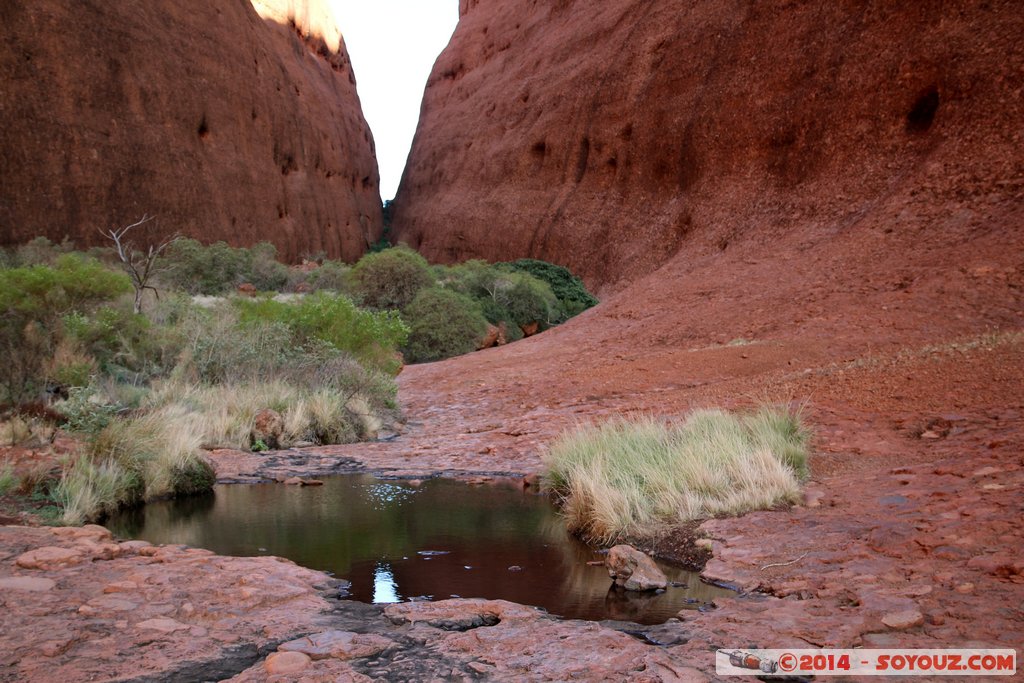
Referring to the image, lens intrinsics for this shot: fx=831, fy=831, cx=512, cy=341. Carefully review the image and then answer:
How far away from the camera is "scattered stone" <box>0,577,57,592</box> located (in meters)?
4.14

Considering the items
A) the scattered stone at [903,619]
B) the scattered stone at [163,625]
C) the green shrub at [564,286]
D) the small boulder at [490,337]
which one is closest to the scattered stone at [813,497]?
the scattered stone at [903,619]

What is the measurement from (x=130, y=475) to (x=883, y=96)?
18.0m

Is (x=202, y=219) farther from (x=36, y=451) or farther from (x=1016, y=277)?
(x=1016, y=277)

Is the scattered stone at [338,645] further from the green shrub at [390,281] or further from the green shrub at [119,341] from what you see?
the green shrub at [390,281]

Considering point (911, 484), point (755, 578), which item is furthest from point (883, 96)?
point (755, 578)

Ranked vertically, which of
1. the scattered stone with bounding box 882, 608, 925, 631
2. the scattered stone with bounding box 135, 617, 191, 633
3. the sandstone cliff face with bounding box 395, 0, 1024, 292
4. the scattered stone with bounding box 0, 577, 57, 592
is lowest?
the scattered stone with bounding box 135, 617, 191, 633

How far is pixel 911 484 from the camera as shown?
227 inches

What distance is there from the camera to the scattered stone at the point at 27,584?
13.6ft

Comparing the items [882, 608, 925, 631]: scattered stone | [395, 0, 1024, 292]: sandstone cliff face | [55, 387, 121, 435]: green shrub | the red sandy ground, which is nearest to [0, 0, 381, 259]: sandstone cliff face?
[395, 0, 1024, 292]: sandstone cliff face

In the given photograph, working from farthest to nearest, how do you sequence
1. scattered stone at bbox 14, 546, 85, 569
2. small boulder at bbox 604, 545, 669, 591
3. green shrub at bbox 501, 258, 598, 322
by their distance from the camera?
green shrub at bbox 501, 258, 598, 322 < small boulder at bbox 604, 545, 669, 591 < scattered stone at bbox 14, 546, 85, 569

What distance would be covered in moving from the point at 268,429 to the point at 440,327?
42.4ft

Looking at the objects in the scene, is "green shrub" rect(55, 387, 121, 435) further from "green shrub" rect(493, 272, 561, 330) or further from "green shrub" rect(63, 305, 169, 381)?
"green shrub" rect(493, 272, 561, 330)

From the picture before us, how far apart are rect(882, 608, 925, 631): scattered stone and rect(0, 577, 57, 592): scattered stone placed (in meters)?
4.04

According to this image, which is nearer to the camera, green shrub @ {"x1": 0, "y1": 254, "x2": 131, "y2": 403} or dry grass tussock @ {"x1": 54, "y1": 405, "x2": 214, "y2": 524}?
dry grass tussock @ {"x1": 54, "y1": 405, "x2": 214, "y2": 524}
